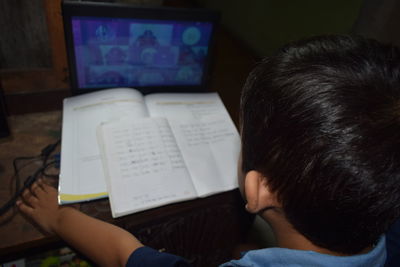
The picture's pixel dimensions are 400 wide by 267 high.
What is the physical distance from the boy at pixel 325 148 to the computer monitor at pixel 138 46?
1.25 ft

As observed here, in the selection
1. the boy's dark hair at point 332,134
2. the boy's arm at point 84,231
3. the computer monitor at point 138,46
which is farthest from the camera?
the computer monitor at point 138,46

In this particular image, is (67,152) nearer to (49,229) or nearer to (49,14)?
(49,229)

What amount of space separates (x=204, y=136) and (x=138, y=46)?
300 mm

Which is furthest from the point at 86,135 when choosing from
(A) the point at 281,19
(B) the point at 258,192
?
(A) the point at 281,19

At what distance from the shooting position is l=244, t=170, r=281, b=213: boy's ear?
465mm

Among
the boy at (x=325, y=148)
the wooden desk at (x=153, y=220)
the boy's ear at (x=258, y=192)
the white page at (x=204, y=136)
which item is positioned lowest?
the wooden desk at (x=153, y=220)

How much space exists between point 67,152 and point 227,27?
2.32 m

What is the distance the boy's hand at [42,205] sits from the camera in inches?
24.0

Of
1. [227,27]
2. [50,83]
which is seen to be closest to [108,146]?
[50,83]

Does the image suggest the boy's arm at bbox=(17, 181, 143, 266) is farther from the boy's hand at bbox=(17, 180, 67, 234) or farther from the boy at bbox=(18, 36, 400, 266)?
the boy at bbox=(18, 36, 400, 266)

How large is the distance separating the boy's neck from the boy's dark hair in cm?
2

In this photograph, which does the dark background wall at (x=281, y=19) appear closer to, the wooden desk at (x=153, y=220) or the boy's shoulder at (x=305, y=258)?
the wooden desk at (x=153, y=220)

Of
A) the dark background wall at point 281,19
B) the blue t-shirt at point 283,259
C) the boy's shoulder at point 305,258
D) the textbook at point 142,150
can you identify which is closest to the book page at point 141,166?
the textbook at point 142,150

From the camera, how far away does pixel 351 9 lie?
5.24ft
